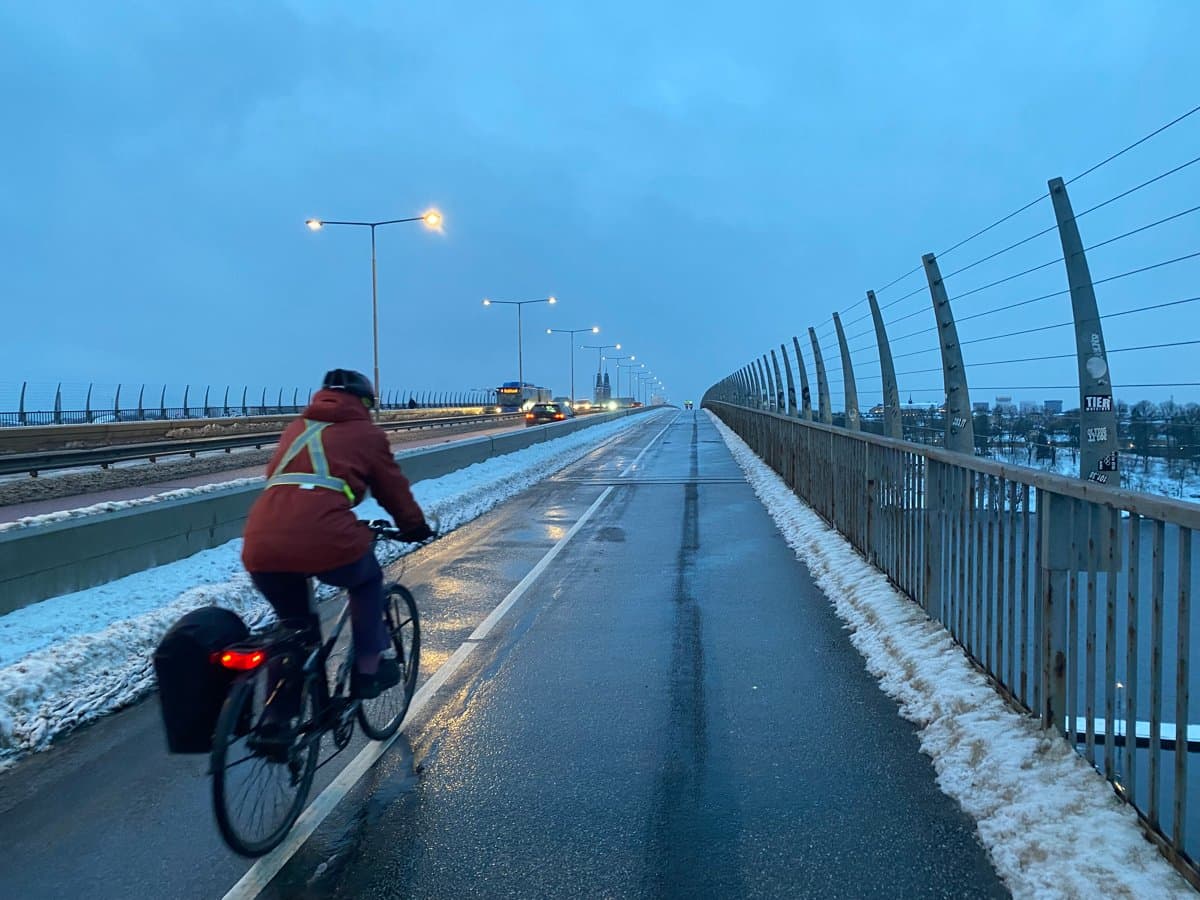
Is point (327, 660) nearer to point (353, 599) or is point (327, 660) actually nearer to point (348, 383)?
point (353, 599)

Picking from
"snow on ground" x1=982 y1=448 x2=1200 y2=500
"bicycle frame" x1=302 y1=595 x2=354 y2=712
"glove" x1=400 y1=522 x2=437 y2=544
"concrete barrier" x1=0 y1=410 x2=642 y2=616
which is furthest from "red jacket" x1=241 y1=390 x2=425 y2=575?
"concrete barrier" x1=0 y1=410 x2=642 y2=616

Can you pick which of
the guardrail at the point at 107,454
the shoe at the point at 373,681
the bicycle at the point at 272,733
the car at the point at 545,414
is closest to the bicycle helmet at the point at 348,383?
the bicycle at the point at 272,733

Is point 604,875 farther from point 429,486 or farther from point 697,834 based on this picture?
point 429,486

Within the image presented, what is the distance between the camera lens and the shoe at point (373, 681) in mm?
4355

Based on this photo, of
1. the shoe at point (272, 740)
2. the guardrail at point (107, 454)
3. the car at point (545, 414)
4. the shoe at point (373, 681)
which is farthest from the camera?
the car at point (545, 414)

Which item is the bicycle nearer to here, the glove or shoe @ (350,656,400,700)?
shoe @ (350,656,400,700)

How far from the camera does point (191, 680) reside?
3486 millimetres

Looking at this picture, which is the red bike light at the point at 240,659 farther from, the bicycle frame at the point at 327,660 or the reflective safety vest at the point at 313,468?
the reflective safety vest at the point at 313,468

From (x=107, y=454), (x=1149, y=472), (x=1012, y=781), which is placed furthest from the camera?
(x=107, y=454)

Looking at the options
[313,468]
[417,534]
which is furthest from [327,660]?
[313,468]

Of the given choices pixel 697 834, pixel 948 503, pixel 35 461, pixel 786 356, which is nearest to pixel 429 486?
pixel 786 356

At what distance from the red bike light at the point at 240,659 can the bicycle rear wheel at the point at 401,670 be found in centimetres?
109

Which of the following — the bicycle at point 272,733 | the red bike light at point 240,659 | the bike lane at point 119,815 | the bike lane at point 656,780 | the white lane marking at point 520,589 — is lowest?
the bike lane at point 119,815

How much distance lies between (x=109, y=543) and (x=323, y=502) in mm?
5086
